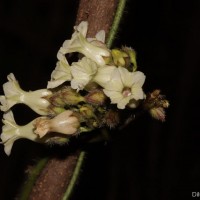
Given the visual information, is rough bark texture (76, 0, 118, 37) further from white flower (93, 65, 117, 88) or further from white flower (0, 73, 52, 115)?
white flower (0, 73, 52, 115)

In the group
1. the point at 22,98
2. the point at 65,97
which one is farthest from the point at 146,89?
the point at 65,97

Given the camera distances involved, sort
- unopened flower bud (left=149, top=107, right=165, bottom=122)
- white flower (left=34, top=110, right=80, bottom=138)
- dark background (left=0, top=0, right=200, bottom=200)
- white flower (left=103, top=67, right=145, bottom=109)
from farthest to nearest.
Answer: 1. dark background (left=0, top=0, right=200, bottom=200)
2. unopened flower bud (left=149, top=107, right=165, bottom=122)
3. white flower (left=34, top=110, right=80, bottom=138)
4. white flower (left=103, top=67, right=145, bottom=109)

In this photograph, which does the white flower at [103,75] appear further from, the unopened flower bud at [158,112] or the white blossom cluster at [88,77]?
the unopened flower bud at [158,112]

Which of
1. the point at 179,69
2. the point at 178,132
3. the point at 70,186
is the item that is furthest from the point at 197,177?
the point at 70,186

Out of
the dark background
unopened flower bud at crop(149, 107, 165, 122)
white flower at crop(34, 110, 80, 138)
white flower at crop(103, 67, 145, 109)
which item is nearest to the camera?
white flower at crop(103, 67, 145, 109)

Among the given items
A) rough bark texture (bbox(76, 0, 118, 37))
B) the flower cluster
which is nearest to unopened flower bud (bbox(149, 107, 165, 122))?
the flower cluster

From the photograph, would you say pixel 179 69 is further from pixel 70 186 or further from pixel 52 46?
pixel 70 186
